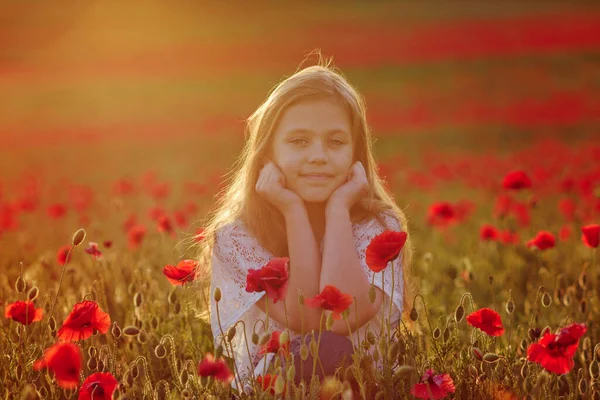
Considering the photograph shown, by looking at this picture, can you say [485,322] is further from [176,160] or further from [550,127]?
[550,127]

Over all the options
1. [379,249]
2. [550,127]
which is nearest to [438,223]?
[379,249]

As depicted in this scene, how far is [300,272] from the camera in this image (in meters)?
3.24

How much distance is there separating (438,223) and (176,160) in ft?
24.5

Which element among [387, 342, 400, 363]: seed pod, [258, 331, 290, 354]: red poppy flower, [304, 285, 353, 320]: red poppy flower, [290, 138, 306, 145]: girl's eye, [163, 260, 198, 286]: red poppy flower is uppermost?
[290, 138, 306, 145]: girl's eye

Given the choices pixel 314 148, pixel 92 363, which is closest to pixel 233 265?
pixel 314 148

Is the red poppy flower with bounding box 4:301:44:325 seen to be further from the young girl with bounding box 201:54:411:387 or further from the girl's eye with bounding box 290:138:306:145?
the girl's eye with bounding box 290:138:306:145

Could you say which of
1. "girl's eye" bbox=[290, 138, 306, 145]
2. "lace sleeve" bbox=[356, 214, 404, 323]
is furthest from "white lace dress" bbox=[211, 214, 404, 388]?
"girl's eye" bbox=[290, 138, 306, 145]

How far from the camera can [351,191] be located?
3445 mm

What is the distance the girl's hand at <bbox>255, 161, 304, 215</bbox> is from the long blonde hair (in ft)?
0.43

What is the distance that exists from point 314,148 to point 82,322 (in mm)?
1134

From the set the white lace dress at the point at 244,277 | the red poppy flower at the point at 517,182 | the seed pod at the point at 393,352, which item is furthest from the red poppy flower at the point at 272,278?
the red poppy flower at the point at 517,182

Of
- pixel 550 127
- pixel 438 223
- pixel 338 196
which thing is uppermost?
pixel 338 196

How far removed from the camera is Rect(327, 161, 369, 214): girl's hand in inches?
134

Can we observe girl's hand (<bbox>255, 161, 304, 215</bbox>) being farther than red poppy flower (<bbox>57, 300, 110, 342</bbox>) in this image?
Yes
